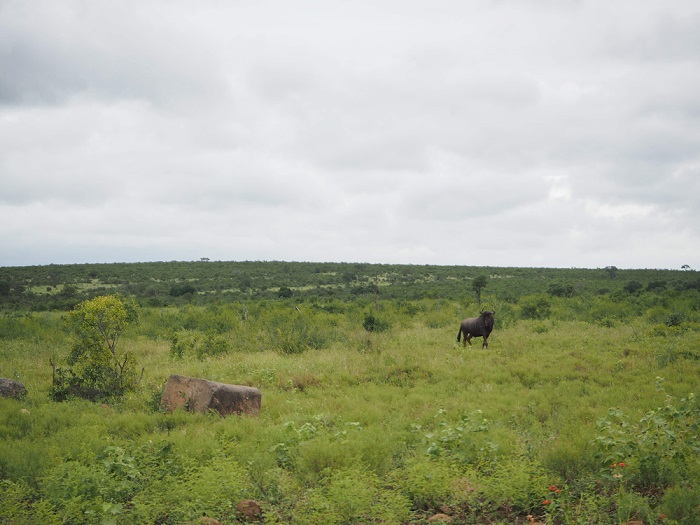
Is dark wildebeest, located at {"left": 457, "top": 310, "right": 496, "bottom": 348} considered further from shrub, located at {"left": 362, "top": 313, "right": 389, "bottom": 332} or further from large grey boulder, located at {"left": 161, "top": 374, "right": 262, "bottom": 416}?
large grey boulder, located at {"left": 161, "top": 374, "right": 262, "bottom": 416}

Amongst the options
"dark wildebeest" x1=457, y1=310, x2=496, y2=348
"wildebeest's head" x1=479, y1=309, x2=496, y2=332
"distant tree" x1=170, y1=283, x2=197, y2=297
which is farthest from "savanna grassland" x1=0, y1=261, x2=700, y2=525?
"distant tree" x1=170, y1=283, x2=197, y2=297

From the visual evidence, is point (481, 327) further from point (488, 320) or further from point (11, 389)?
point (11, 389)

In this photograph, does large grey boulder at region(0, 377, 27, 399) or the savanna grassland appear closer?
the savanna grassland

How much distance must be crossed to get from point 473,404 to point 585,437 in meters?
3.44

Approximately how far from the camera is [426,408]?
995 cm

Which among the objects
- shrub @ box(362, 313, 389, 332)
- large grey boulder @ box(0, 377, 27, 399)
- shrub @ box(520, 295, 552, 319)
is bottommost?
large grey boulder @ box(0, 377, 27, 399)

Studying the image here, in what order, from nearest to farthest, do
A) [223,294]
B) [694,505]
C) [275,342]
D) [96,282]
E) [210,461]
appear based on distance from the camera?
[694,505]
[210,461]
[275,342]
[223,294]
[96,282]

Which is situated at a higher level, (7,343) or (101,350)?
(101,350)

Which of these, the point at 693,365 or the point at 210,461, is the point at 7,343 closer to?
the point at 210,461

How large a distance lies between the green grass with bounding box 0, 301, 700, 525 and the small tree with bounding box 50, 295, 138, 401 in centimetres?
57

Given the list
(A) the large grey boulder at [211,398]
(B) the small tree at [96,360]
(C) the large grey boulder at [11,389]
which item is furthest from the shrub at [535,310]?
(C) the large grey boulder at [11,389]

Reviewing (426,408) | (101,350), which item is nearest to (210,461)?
(426,408)

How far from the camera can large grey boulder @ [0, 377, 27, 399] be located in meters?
10.6

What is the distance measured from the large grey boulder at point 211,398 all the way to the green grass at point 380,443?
0.37 metres
